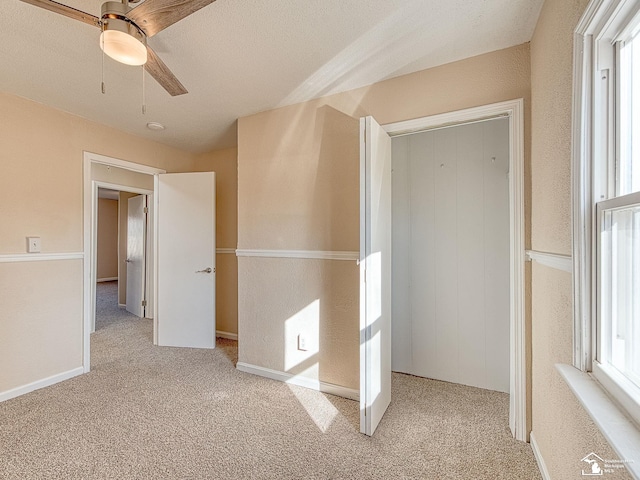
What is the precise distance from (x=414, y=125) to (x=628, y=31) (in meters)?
1.26

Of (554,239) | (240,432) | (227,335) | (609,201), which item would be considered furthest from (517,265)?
(227,335)

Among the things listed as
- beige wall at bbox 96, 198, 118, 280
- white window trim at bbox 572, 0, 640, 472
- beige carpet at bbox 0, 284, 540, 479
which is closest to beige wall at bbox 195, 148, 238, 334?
beige carpet at bbox 0, 284, 540, 479

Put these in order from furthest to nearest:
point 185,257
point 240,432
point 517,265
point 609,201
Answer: point 185,257
point 240,432
point 517,265
point 609,201

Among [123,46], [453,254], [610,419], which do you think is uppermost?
[123,46]

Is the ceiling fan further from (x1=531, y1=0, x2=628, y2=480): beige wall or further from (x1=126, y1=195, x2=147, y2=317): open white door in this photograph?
(x1=126, y1=195, x2=147, y2=317): open white door

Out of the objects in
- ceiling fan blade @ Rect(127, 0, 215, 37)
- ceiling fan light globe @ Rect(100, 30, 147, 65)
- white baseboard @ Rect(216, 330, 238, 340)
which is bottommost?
white baseboard @ Rect(216, 330, 238, 340)

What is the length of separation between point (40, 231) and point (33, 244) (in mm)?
123

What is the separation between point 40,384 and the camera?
2490 mm

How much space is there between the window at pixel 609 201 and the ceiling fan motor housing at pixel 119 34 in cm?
166

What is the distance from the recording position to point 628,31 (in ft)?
2.82

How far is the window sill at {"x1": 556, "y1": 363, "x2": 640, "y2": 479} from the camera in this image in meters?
0.66

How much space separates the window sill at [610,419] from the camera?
0.66 metres

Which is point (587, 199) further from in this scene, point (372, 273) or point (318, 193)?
point (318, 193)

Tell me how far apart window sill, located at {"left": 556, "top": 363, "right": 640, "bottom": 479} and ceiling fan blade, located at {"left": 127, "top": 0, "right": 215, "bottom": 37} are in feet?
5.97
